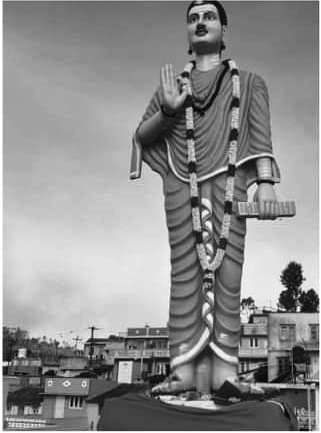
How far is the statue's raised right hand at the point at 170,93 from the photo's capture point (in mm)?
6516

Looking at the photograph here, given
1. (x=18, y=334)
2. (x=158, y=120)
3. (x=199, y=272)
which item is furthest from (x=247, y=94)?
(x=18, y=334)

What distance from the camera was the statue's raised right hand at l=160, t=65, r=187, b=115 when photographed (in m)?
6.52

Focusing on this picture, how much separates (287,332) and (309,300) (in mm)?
4853

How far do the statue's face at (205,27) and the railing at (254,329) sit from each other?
503 inches

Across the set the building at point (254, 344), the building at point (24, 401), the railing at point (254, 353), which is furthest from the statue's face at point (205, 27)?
the railing at point (254, 353)

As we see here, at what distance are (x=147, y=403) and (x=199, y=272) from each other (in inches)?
55.4

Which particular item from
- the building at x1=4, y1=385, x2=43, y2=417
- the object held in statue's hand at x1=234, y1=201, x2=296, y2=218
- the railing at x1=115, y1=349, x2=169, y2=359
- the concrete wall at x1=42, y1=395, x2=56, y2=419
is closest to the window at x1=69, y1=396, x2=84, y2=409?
the concrete wall at x1=42, y1=395, x2=56, y2=419

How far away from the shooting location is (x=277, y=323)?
51.1 feet

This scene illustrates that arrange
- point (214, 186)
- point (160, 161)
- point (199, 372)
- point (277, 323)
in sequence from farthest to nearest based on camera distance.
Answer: point (277, 323), point (160, 161), point (214, 186), point (199, 372)

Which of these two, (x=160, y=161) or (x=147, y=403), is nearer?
(x=147, y=403)

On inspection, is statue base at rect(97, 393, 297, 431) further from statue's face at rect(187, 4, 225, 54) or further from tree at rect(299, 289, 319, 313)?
tree at rect(299, 289, 319, 313)

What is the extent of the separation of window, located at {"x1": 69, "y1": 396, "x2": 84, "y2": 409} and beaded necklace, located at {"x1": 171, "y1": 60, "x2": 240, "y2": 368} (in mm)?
8156

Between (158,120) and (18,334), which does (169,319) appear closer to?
(158,120)

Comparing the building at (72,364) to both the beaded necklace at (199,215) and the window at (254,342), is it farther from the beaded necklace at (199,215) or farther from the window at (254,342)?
the beaded necklace at (199,215)
